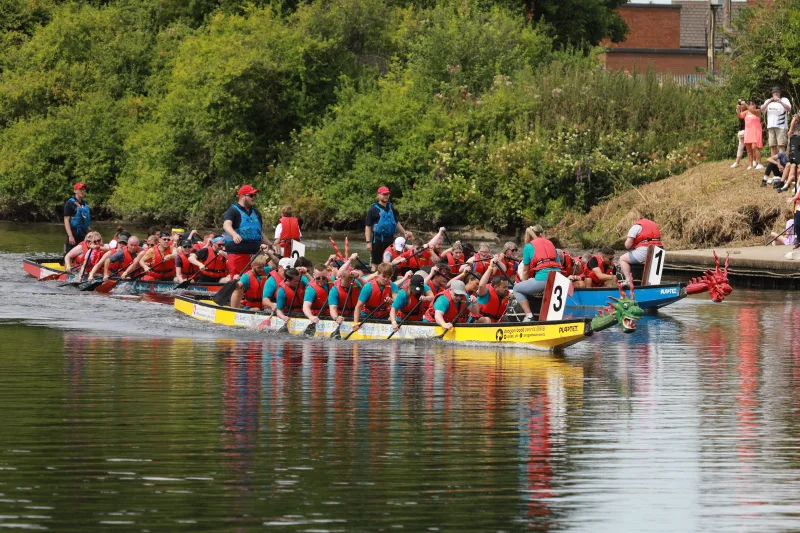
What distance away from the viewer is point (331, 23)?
56.0 metres

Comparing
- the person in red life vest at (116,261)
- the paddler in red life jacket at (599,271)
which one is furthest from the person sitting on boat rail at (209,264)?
the paddler in red life jacket at (599,271)

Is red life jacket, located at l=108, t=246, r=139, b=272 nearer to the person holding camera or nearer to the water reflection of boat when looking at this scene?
the water reflection of boat

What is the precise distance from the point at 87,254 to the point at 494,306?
1255 centimetres

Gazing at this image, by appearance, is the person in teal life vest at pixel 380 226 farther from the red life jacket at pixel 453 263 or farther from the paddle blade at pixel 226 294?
the paddle blade at pixel 226 294

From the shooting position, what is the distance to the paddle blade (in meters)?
24.8

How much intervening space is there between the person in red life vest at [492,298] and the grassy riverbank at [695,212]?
1575 cm

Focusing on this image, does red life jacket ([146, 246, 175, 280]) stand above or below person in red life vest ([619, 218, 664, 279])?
below

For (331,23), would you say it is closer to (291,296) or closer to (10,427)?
(291,296)

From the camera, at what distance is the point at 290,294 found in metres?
23.4

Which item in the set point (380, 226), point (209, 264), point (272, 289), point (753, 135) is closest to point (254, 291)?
point (272, 289)

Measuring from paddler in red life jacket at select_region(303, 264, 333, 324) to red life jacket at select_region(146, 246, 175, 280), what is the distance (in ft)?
26.8

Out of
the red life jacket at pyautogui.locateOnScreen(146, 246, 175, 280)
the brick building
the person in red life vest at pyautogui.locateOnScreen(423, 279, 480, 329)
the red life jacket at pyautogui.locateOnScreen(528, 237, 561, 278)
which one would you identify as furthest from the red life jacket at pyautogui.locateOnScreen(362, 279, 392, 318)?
the brick building

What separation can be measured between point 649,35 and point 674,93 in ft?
146

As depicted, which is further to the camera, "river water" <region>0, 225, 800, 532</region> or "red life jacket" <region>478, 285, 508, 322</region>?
"red life jacket" <region>478, 285, 508, 322</region>
